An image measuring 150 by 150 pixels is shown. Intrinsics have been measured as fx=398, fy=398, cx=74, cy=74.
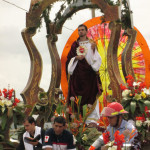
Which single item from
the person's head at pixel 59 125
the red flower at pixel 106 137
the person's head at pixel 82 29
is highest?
the person's head at pixel 82 29

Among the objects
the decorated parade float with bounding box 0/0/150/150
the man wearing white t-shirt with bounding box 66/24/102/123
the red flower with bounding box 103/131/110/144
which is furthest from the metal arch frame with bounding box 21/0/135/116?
the red flower with bounding box 103/131/110/144

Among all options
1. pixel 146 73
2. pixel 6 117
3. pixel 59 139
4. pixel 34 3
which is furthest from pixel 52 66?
pixel 59 139

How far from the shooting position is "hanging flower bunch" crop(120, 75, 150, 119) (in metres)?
7.52

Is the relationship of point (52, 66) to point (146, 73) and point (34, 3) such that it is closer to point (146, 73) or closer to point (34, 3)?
point (34, 3)

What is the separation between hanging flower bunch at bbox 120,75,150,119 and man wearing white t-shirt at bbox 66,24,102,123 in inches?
56.3

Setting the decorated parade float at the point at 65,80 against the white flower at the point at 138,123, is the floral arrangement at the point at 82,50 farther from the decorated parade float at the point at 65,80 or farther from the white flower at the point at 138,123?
the white flower at the point at 138,123

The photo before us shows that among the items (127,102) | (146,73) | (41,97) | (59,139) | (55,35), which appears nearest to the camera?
(59,139)

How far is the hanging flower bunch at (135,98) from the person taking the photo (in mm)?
7516

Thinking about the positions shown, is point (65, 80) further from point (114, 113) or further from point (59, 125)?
point (114, 113)

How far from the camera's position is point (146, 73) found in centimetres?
1153

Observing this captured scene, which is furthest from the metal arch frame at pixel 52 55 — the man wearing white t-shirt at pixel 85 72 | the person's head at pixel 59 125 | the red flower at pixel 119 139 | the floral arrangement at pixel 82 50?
the red flower at pixel 119 139

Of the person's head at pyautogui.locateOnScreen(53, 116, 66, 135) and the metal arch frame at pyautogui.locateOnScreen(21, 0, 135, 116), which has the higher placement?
the metal arch frame at pyautogui.locateOnScreen(21, 0, 135, 116)

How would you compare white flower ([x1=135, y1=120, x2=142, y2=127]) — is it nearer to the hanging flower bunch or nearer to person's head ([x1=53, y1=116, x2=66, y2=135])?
the hanging flower bunch

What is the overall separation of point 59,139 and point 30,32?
430 centimetres
